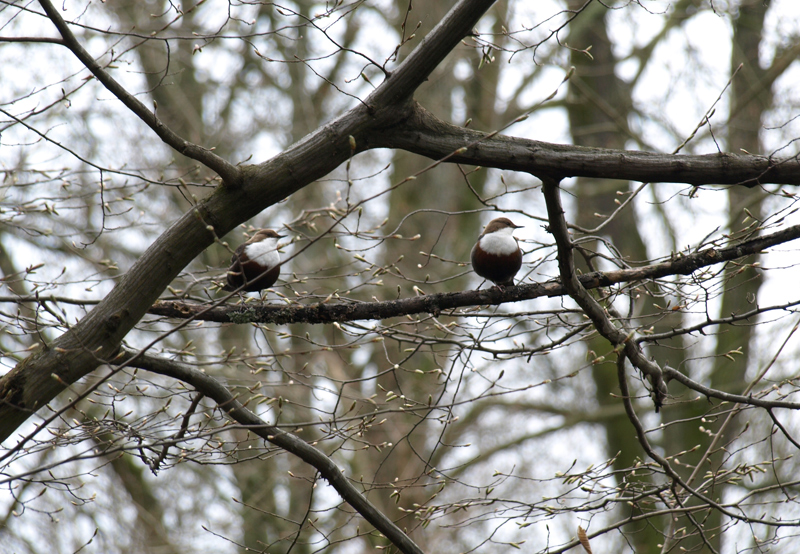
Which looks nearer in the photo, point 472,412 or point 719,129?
point 719,129

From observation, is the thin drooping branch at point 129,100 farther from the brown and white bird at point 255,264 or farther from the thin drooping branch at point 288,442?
the brown and white bird at point 255,264

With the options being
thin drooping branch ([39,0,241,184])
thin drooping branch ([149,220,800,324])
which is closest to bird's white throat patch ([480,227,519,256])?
thin drooping branch ([149,220,800,324])

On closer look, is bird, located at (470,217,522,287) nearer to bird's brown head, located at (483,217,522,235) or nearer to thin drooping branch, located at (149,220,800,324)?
bird's brown head, located at (483,217,522,235)

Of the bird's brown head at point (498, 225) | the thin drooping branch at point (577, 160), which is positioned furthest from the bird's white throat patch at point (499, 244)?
the thin drooping branch at point (577, 160)

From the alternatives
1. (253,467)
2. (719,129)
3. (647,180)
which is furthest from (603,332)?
(253,467)

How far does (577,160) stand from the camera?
2779 mm

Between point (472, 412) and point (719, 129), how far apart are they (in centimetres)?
487

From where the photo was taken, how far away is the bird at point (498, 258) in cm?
401

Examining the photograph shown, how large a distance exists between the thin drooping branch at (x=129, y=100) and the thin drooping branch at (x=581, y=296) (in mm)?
1276

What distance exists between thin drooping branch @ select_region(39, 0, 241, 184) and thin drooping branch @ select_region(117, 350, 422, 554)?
1044 mm

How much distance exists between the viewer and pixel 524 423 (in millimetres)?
10352

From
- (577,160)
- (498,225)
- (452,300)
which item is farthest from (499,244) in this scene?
(577,160)

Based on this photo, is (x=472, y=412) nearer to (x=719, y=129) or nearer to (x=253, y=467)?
(x=253, y=467)

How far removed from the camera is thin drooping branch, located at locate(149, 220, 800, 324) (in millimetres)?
3051
